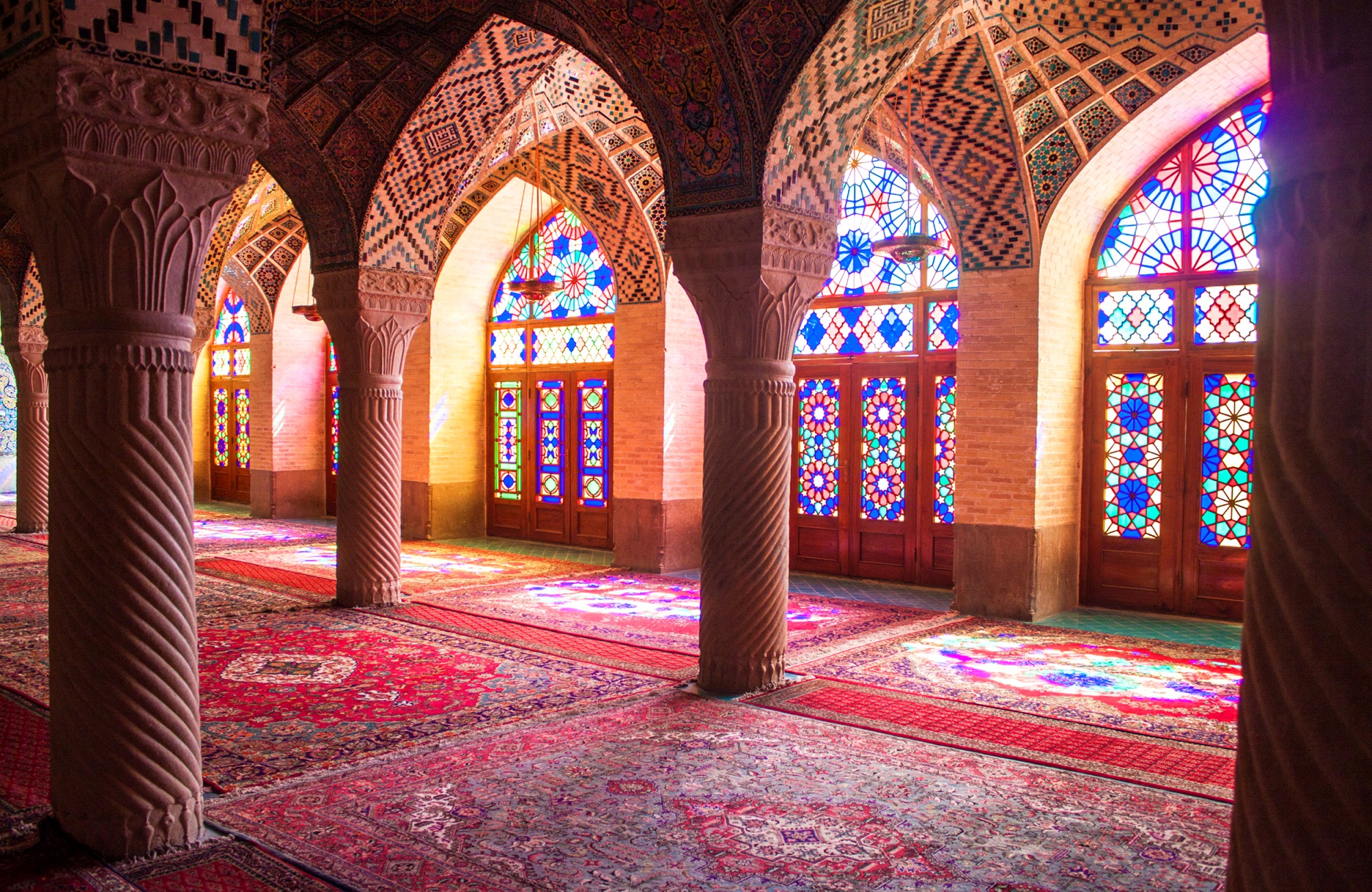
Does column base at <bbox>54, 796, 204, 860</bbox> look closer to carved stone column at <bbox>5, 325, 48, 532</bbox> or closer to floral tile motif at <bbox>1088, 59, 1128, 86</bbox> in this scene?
floral tile motif at <bbox>1088, 59, 1128, 86</bbox>

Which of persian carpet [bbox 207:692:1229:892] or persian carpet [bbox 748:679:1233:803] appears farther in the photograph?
persian carpet [bbox 748:679:1233:803]

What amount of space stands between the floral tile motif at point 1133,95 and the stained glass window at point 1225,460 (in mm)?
2124

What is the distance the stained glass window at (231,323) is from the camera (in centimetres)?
1745

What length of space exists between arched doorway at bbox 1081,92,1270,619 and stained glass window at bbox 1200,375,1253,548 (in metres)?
0.01

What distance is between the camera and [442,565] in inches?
421

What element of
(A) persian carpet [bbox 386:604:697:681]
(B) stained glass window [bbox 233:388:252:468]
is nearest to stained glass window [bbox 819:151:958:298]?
(A) persian carpet [bbox 386:604:697:681]

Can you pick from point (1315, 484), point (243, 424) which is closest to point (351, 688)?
point (1315, 484)

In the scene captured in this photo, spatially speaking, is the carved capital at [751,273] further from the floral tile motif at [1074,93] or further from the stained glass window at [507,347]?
the stained glass window at [507,347]

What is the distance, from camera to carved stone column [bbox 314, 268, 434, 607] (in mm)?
8008

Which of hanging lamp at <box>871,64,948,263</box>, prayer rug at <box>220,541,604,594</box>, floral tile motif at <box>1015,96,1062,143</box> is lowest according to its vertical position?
prayer rug at <box>220,541,604,594</box>

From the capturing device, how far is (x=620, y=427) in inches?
428

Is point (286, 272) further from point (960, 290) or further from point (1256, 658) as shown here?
point (1256, 658)

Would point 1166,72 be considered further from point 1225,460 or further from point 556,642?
point 556,642

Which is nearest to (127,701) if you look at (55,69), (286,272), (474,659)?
(55,69)
